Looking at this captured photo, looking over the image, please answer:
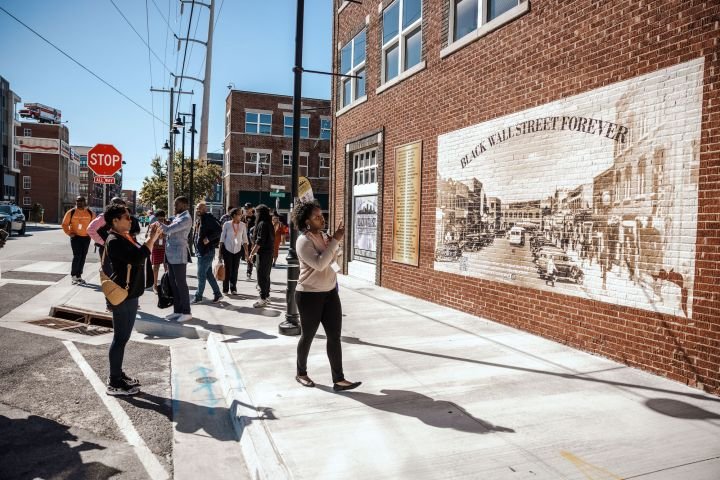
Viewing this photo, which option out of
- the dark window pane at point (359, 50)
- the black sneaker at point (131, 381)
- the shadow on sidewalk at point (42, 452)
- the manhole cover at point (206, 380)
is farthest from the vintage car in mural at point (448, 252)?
the dark window pane at point (359, 50)

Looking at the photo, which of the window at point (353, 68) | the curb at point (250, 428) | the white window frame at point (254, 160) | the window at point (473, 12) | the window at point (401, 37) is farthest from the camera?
the white window frame at point (254, 160)

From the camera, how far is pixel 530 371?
5320 millimetres

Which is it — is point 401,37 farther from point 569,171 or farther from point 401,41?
point 569,171

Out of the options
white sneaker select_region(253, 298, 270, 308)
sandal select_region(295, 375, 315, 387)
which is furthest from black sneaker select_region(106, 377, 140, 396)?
white sneaker select_region(253, 298, 270, 308)

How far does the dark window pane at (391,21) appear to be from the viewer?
11.5 metres

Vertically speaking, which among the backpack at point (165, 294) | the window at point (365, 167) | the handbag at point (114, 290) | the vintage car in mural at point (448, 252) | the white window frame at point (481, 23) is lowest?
the backpack at point (165, 294)

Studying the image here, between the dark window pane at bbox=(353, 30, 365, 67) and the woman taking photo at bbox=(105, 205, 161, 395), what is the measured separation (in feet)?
33.4

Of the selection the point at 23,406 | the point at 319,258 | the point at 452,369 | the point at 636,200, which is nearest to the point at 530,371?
the point at 452,369

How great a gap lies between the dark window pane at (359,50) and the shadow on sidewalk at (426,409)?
10.8m

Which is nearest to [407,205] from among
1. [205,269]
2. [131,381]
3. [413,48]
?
[413,48]

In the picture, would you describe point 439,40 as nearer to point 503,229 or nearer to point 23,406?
point 503,229

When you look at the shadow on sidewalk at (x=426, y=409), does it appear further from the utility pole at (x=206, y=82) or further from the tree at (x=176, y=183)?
the tree at (x=176, y=183)

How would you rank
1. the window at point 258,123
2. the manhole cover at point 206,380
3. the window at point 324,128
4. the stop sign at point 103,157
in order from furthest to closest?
the window at point 324,128 < the window at point 258,123 < the stop sign at point 103,157 < the manhole cover at point 206,380

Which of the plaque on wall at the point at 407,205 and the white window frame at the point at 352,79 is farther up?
the white window frame at the point at 352,79
